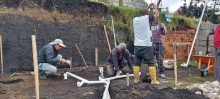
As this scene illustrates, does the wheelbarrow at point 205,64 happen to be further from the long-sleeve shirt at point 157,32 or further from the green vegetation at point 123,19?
the green vegetation at point 123,19

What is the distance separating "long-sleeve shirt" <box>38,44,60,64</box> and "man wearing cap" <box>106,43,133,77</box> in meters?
1.41

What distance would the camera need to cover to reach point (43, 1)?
9555 millimetres

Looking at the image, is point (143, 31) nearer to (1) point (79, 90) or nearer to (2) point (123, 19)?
(1) point (79, 90)

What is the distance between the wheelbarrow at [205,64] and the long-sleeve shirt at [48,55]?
417 centimetres

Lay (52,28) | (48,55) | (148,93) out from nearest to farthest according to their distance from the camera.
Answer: (148,93) < (48,55) < (52,28)

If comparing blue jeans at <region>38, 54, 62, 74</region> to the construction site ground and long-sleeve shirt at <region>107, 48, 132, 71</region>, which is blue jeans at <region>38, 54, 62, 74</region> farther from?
long-sleeve shirt at <region>107, 48, 132, 71</region>

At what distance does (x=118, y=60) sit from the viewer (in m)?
8.07

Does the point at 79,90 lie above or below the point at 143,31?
below

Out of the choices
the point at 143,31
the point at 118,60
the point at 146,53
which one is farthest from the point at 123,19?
the point at 146,53

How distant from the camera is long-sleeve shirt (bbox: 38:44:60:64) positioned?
25.0ft

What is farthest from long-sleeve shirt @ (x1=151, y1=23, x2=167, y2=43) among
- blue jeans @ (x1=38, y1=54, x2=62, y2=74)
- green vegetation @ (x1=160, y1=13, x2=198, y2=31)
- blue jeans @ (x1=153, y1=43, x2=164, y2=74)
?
green vegetation @ (x1=160, y1=13, x2=198, y2=31)

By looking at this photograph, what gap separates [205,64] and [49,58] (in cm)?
467

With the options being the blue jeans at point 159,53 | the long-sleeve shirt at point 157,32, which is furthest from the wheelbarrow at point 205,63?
the long-sleeve shirt at point 157,32

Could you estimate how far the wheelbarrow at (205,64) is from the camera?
8891 mm
